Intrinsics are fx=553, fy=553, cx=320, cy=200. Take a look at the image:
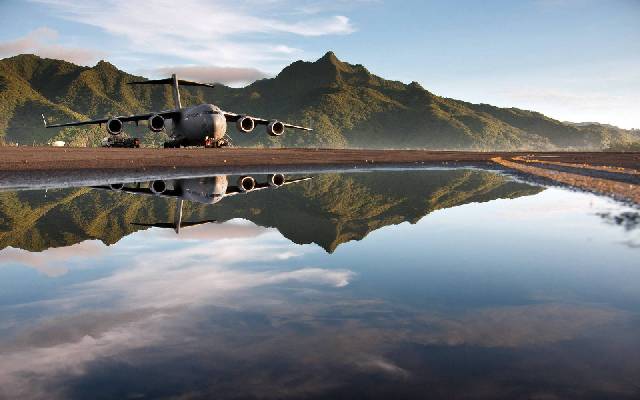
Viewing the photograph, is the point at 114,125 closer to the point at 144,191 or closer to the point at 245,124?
the point at 245,124

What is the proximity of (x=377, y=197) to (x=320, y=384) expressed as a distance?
722 inches

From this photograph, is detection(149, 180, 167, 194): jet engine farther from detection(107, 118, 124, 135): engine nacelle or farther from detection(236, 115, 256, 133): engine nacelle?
detection(107, 118, 124, 135): engine nacelle

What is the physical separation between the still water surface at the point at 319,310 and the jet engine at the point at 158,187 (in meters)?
9.17

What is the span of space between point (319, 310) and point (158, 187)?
20787 mm

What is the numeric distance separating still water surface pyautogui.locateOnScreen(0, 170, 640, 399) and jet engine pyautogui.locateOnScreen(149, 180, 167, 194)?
9.17m

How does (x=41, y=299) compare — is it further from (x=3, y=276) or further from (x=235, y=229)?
(x=235, y=229)

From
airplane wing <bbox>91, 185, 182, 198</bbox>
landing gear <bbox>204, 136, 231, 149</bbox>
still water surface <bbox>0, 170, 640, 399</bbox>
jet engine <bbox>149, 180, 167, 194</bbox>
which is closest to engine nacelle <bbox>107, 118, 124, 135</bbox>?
landing gear <bbox>204, 136, 231, 149</bbox>

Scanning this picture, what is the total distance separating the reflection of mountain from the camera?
13102mm

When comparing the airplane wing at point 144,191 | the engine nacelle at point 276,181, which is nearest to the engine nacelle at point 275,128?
the engine nacelle at point 276,181

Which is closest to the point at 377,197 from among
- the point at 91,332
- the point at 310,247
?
the point at 310,247

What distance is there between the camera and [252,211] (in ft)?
57.4

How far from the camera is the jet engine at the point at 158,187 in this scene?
23.9 metres

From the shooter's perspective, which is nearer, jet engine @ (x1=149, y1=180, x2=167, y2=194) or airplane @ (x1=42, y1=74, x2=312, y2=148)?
jet engine @ (x1=149, y1=180, x2=167, y2=194)

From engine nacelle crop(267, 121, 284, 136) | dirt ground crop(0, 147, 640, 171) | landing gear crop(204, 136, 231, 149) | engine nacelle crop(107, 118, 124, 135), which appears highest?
engine nacelle crop(267, 121, 284, 136)
